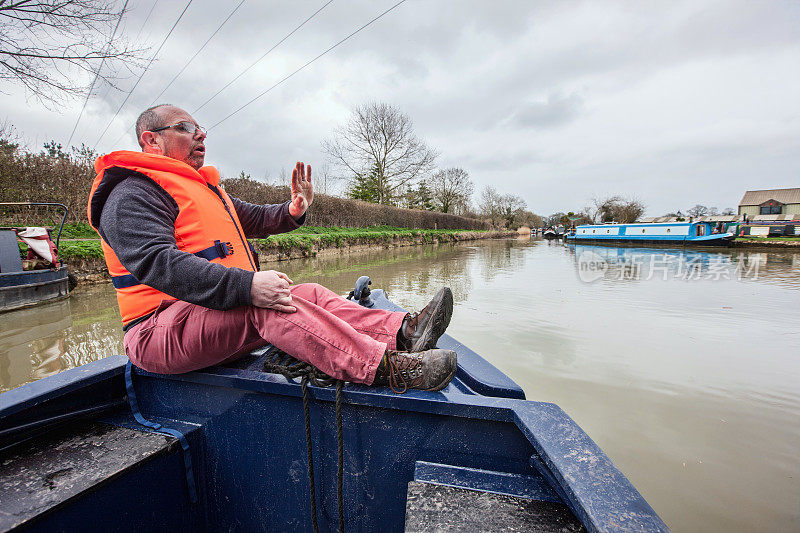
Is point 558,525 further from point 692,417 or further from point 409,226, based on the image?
point 409,226

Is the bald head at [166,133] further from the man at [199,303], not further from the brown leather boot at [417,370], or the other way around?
the brown leather boot at [417,370]

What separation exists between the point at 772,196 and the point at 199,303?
70.8 m

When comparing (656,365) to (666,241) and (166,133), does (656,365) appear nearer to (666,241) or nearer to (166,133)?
(166,133)

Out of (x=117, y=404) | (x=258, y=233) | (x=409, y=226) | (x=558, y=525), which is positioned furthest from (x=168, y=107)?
(x=409, y=226)

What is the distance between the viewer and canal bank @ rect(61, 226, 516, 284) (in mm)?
7062

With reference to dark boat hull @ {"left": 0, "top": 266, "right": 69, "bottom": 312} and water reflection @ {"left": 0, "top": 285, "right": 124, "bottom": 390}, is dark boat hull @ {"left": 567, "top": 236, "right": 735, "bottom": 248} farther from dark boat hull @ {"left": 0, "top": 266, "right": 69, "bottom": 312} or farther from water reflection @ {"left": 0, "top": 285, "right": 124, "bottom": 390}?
dark boat hull @ {"left": 0, "top": 266, "right": 69, "bottom": 312}

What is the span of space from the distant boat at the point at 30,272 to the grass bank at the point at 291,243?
1223 mm

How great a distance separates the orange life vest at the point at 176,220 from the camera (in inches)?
53.6

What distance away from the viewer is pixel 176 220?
1.43 metres

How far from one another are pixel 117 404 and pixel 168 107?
4.29 feet

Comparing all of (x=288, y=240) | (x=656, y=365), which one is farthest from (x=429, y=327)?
(x=288, y=240)

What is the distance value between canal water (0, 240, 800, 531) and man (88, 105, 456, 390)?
4.89 ft

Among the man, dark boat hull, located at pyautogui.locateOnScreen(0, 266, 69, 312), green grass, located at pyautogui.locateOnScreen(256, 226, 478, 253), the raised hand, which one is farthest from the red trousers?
green grass, located at pyautogui.locateOnScreen(256, 226, 478, 253)

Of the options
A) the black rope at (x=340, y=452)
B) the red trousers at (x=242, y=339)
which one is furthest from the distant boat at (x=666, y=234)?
the black rope at (x=340, y=452)
